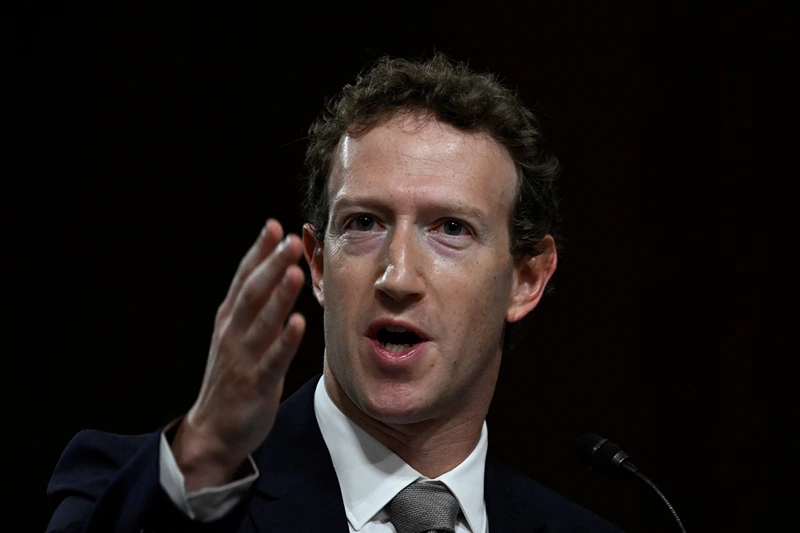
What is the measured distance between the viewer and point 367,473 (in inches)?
90.3

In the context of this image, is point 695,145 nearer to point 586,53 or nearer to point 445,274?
point 586,53

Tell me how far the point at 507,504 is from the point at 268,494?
65cm

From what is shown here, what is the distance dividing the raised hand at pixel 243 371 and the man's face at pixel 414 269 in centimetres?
60

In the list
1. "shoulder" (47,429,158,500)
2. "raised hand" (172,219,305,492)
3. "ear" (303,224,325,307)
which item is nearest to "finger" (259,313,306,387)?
"raised hand" (172,219,305,492)

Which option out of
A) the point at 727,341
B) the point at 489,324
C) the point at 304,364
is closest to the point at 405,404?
the point at 489,324

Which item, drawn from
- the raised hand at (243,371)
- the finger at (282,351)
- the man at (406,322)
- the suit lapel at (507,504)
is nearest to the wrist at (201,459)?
the raised hand at (243,371)

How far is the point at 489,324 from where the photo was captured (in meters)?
2.37

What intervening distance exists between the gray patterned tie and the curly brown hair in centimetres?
61

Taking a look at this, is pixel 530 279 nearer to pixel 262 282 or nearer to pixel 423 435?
pixel 423 435

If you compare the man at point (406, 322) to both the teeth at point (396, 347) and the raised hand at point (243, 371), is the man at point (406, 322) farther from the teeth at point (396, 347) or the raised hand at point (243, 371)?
the raised hand at point (243, 371)

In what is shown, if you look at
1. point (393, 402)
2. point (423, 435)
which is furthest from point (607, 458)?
point (393, 402)

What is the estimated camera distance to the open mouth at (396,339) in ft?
7.36

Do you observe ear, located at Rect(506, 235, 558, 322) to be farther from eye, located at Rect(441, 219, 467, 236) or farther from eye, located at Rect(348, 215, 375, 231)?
eye, located at Rect(348, 215, 375, 231)

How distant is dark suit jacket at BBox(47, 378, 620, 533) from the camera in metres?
1.63
